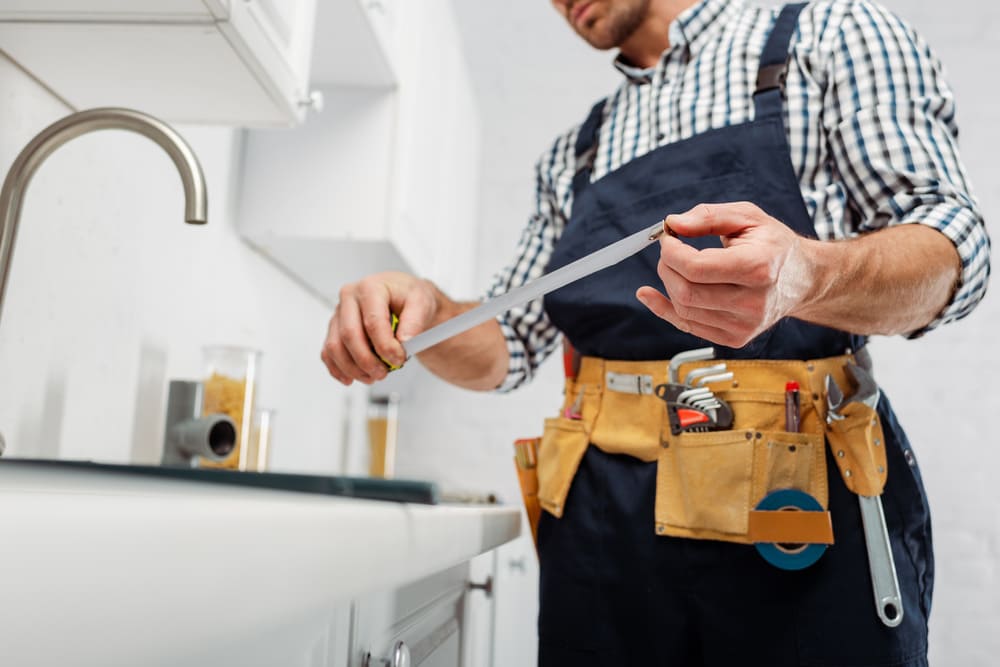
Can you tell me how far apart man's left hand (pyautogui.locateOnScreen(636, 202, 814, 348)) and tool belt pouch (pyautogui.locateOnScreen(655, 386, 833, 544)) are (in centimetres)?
22

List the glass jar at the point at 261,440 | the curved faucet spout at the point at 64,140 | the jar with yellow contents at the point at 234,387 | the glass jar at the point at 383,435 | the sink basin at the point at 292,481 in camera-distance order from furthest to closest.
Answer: the glass jar at the point at 383,435 < the glass jar at the point at 261,440 < the jar with yellow contents at the point at 234,387 < the curved faucet spout at the point at 64,140 < the sink basin at the point at 292,481

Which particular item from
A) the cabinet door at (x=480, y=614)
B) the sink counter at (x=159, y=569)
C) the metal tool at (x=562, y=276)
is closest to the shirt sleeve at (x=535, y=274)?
the cabinet door at (x=480, y=614)

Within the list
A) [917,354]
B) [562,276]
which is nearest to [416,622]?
[562,276]

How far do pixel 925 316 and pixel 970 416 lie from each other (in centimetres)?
190

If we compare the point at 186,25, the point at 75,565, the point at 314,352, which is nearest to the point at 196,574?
the point at 75,565

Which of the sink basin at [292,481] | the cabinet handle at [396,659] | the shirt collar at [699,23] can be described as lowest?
the cabinet handle at [396,659]

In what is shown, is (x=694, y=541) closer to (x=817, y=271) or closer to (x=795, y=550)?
(x=795, y=550)

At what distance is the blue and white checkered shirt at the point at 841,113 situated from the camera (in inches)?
32.2

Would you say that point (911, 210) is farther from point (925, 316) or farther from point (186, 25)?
point (186, 25)

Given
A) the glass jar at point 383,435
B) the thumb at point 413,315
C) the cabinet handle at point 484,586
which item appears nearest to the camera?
the thumb at point 413,315

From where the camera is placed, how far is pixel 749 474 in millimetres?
813

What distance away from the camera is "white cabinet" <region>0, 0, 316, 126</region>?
0.80 m

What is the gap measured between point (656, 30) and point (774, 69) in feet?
0.92

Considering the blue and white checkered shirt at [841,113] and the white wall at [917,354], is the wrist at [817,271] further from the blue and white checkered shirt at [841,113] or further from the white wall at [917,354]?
the white wall at [917,354]
